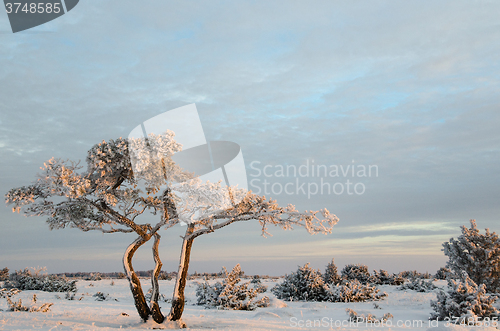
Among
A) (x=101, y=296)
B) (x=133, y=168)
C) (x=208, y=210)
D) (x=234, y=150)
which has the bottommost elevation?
(x=101, y=296)

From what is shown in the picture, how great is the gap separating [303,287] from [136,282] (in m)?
11.3

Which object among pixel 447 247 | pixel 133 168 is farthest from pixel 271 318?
pixel 447 247

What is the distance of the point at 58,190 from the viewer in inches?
403

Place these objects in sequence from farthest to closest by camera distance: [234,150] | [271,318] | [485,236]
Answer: [485,236] < [271,318] < [234,150]

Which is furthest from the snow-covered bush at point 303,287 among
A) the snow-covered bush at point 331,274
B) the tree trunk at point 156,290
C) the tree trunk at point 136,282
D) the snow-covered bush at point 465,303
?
the tree trunk at point 136,282

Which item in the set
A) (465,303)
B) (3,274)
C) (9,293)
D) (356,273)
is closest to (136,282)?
(9,293)

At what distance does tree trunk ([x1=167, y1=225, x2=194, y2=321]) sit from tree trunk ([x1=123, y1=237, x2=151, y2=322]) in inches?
31.6

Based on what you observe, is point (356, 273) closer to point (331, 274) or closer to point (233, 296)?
point (331, 274)

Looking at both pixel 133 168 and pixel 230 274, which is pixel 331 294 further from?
pixel 133 168

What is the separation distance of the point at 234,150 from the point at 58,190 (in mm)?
5368

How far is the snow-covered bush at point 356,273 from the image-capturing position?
2455 centimetres

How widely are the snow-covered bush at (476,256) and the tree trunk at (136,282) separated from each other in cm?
1227

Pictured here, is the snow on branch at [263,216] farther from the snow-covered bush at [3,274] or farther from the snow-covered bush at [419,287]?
the snow-covered bush at [3,274]

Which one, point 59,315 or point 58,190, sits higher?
point 58,190
